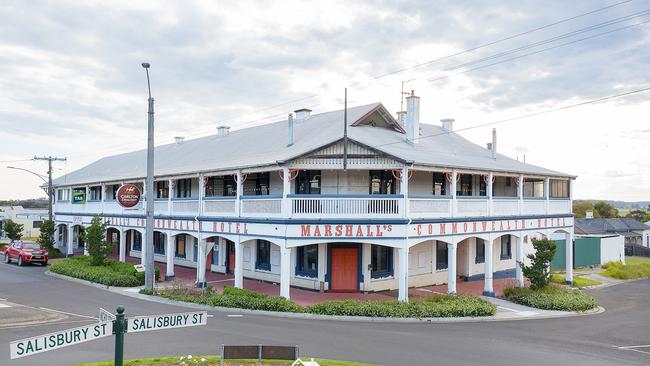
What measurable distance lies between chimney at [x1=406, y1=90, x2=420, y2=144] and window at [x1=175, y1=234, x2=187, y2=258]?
1670 centimetres

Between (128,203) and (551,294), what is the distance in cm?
2112

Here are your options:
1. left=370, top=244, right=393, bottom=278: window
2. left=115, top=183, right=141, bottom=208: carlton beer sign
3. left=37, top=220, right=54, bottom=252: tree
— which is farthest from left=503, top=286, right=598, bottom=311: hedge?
left=37, top=220, right=54, bottom=252: tree

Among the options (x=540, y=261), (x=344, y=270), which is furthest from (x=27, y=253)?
(x=540, y=261)

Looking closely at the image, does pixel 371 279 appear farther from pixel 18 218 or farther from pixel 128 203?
pixel 18 218

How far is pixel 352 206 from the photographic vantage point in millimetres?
21016

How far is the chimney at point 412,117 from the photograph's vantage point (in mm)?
25797

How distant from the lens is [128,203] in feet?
91.1

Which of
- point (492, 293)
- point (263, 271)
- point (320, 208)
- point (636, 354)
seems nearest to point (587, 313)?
point (492, 293)

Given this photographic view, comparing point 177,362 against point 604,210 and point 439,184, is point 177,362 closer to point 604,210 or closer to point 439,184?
point 439,184

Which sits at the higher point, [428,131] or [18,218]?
[428,131]

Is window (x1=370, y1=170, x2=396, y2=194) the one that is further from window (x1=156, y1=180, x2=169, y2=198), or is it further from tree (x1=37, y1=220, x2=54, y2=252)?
tree (x1=37, y1=220, x2=54, y2=252)

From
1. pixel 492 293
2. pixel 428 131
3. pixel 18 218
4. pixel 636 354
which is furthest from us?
pixel 18 218

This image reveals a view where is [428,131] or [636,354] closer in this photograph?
[636,354]

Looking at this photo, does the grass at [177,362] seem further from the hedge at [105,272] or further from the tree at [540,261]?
the hedge at [105,272]
